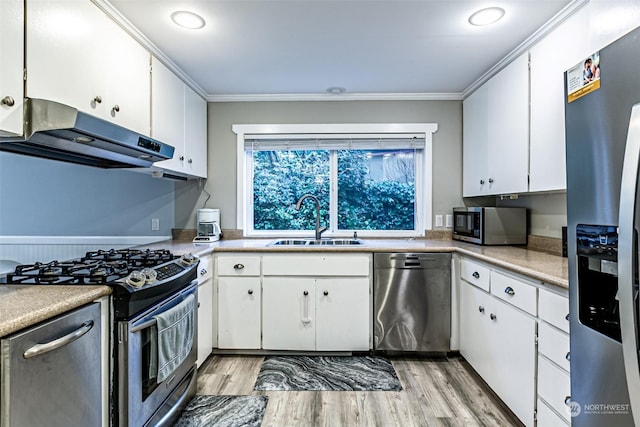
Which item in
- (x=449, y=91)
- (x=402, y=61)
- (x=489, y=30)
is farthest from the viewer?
(x=449, y=91)

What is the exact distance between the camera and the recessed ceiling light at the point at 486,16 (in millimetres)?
1804

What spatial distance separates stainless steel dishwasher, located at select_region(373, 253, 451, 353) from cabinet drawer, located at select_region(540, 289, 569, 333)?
1.00 m

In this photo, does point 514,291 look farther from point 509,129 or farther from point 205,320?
point 205,320

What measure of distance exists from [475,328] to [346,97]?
220cm

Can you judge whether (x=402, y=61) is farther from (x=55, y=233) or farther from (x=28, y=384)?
(x=55, y=233)

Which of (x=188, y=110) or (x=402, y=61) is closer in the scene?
(x=402, y=61)

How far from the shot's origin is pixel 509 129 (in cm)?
230

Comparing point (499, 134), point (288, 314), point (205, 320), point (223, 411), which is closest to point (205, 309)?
point (205, 320)

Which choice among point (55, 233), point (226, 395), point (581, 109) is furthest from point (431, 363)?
point (55, 233)

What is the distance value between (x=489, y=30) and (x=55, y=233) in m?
3.53

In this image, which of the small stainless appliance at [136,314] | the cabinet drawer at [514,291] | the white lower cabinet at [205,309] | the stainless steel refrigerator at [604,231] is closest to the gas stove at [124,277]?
the small stainless appliance at [136,314]

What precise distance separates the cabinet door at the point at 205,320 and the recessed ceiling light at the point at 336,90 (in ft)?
6.26

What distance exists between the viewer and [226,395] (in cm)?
207

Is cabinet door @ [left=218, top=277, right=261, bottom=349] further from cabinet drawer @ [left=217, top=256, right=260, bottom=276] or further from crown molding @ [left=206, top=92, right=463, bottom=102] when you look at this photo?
crown molding @ [left=206, top=92, right=463, bottom=102]
